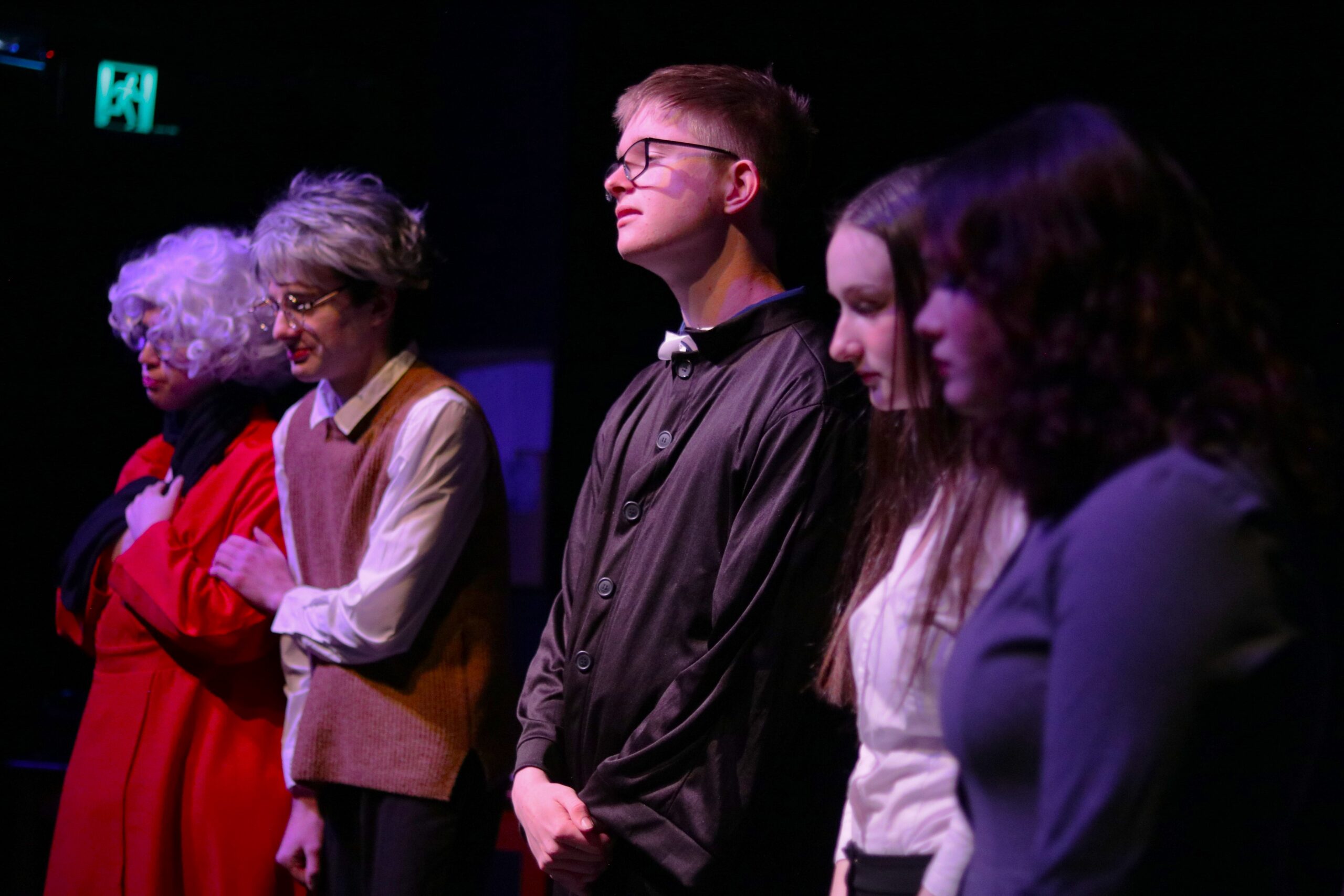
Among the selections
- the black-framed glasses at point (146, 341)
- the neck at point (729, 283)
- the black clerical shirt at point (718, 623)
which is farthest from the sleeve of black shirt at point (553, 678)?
the black-framed glasses at point (146, 341)

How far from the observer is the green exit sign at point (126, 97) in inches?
145

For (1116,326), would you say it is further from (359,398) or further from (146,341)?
(146,341)

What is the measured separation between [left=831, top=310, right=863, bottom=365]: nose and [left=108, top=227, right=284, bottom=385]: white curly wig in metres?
1.83

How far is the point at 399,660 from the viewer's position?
2303mm

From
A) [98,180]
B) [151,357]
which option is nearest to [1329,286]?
[151,357]

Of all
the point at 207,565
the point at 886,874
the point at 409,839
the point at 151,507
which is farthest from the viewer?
the point at 151,507

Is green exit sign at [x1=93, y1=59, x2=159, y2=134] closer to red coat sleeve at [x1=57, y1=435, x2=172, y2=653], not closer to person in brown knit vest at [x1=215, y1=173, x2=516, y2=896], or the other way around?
red coat sleeve at [x1=57, y1=435, x2=172, y2=653]

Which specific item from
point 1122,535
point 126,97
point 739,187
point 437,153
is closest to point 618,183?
point 739,187

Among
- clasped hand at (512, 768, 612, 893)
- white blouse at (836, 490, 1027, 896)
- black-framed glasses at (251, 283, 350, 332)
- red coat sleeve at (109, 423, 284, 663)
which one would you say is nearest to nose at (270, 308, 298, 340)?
black-framed glasses at (251, 283, 350, 332)

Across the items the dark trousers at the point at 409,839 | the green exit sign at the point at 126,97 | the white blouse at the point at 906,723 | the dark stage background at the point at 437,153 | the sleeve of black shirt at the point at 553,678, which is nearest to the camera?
the white blouse at the point at 906,723

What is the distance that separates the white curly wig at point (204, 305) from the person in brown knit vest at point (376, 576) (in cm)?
26

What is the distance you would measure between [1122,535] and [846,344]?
629 mm

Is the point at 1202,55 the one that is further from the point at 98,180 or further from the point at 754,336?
the point at 98,180

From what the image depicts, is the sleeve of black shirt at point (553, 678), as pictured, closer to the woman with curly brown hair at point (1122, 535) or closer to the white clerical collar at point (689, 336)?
the white clerical collar at point (689, 336)
